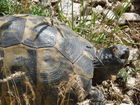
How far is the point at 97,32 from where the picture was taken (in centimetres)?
421

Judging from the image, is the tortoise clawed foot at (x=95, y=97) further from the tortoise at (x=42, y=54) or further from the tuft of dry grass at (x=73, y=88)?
the tuft of dry grass at (x=73, y=88)

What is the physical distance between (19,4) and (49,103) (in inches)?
70.2

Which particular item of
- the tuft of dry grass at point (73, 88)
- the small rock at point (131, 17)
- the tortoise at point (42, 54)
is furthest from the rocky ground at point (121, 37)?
the tuft of dry grass at point (73, 88)

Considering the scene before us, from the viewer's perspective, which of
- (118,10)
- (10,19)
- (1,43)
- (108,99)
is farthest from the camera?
(118,10)

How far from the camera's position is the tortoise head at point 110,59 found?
329 centimetres

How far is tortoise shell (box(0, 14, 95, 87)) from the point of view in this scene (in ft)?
9.33

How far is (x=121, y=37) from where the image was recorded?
4559 mm

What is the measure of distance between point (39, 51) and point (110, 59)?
80 centimetres

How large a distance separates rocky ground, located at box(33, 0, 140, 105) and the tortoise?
680mm

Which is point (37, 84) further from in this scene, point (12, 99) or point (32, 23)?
point (32, 23)

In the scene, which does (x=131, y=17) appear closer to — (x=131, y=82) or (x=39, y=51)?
(x=131, y=82)

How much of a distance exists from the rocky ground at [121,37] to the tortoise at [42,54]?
68cm

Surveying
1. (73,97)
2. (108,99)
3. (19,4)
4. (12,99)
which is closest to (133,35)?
(108,99)

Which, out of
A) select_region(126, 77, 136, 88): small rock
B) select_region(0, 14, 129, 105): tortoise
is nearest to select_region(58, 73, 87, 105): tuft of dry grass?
select_region(0, 14, 129, 105): tortoise
